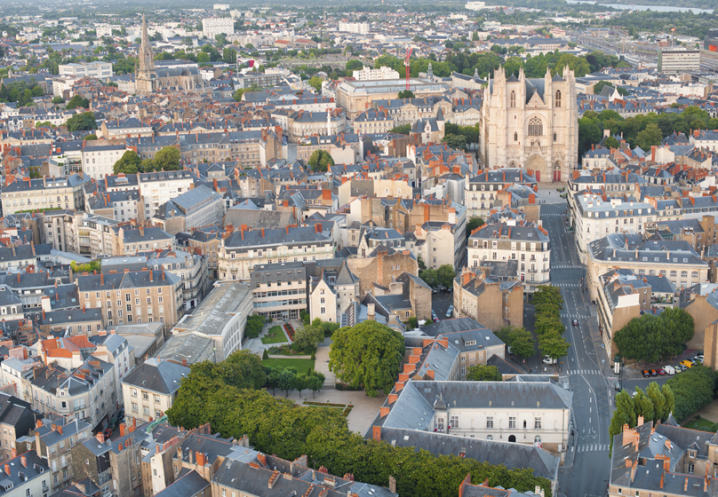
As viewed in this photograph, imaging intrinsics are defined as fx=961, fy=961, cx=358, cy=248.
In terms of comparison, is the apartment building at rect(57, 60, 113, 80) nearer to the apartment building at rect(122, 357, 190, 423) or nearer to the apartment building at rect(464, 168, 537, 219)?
the apartment building at rect(464, 168, 537, 219)

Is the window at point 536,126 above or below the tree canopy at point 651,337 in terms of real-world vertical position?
above

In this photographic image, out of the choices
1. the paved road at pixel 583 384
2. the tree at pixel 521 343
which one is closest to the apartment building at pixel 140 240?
the tree at pixel 521 343

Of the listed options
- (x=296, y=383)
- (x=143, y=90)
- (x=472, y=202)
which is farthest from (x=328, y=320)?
(x=143, y=90)

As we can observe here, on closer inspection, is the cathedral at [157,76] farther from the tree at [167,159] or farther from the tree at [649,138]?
the tree at [649,138]

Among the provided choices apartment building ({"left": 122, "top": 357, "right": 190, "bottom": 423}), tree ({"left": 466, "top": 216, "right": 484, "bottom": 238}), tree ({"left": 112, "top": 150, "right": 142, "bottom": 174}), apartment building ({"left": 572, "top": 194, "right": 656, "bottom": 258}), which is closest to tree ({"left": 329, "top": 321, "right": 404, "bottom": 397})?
apartment building ({"left": 122, "top": 357, "right": 190, "bottom": 423})

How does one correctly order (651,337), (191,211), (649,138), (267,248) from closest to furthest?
(651,337) → (267,248) → (191,211) → (649,138)

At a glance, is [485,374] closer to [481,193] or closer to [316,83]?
[481,193]

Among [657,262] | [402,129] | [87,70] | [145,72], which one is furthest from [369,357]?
[87,70]
